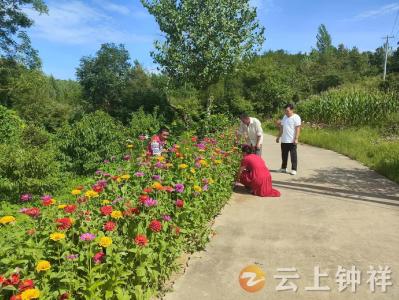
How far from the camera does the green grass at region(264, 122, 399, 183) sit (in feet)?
33.3

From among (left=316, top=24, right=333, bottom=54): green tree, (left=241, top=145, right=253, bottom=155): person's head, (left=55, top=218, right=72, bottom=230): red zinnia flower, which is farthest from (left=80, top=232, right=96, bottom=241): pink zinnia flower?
(left=316, top=24, right=333, bottom=54): green tree

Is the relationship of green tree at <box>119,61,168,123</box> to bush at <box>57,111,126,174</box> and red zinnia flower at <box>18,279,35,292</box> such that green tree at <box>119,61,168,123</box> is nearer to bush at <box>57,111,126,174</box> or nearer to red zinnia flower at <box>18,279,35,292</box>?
bush at <box>57,111,126,174</box>

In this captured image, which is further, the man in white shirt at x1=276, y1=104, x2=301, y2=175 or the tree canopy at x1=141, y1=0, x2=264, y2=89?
the tree canopy at x1=141, y1=0, x2=264, y2=89

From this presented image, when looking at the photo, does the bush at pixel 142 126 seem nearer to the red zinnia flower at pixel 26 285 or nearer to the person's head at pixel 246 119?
the person's head at pixel 246 119

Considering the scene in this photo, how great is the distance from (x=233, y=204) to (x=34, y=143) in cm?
1220

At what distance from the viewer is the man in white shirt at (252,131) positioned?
28.4ft

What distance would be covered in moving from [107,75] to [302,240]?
100ft

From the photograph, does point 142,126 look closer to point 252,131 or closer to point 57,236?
point 252,131

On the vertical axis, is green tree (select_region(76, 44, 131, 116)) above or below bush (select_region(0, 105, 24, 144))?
above

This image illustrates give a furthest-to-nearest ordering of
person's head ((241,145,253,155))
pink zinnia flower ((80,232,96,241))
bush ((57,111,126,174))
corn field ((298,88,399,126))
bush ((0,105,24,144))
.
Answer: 1. corn field ((298,88,399,126))
2. bush ((0,105,24,144))
3. bush ((57,111,126,174))
4. person's head ((241,145,253,155))
5. pink zinnia flower ((80,232,96,241))

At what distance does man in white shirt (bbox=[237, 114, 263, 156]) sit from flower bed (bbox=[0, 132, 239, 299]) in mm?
3769

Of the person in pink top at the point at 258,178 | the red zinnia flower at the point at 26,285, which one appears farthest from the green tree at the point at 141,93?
the red zinnia flower at the point at 26,285

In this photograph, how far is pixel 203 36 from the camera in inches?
765

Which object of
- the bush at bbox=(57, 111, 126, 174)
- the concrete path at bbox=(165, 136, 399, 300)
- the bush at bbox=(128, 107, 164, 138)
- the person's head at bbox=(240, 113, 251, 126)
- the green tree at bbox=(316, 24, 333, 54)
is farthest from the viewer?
the green tree at bbox=(316, 24, 333, 54)
